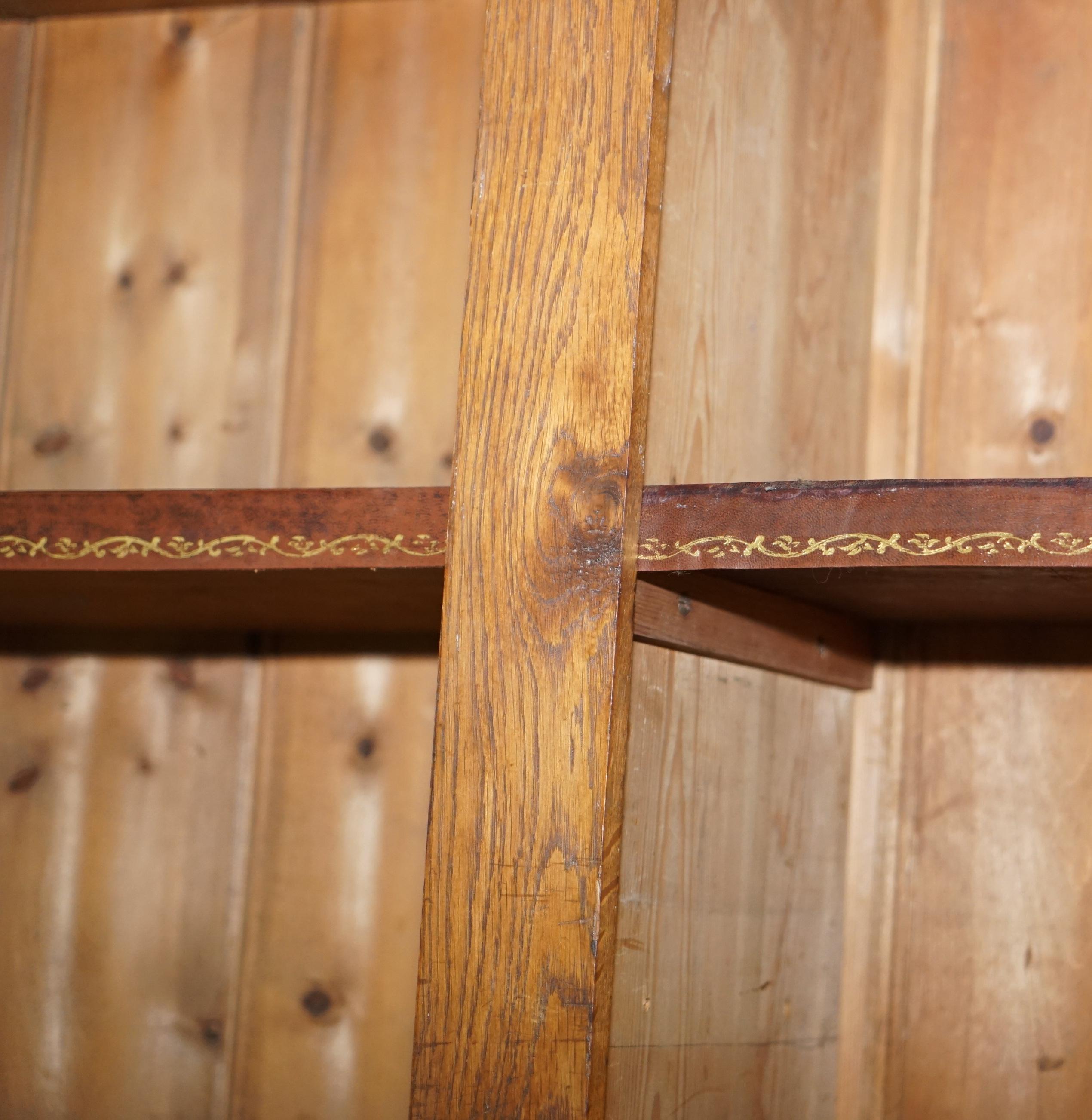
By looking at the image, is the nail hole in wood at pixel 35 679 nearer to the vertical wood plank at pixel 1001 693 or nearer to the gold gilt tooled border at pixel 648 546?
the gold gilt tooled border at pixel 648 546

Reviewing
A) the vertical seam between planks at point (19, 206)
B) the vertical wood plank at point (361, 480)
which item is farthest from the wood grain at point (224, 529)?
the vertical seam between planks at point (19, 206)

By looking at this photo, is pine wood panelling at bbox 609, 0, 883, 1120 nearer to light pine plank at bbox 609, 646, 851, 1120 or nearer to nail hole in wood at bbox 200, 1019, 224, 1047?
light pine plank at bbox 609, 646, 851, 1120

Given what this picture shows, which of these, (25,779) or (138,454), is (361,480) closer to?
(138,454)

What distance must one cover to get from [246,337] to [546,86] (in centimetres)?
61

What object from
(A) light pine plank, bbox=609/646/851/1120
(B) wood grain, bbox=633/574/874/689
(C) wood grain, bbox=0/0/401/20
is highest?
(C) wood grain, bbox=0/0/401/20

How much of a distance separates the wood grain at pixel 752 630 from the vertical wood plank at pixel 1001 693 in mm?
90

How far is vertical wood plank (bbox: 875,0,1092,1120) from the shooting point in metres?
1.12

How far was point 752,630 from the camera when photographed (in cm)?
100

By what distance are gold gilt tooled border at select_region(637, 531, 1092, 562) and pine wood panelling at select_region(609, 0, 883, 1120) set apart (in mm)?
83

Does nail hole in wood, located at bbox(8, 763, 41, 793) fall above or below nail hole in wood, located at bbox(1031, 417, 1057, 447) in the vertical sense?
below

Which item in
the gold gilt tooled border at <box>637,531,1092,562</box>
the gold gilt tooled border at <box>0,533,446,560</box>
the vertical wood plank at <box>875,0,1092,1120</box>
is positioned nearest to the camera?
the gold gilt tooled border at <box>637,531,1092,562</box>

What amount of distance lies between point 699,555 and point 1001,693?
1.53ft

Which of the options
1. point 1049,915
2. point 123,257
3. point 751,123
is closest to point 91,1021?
point 123,257

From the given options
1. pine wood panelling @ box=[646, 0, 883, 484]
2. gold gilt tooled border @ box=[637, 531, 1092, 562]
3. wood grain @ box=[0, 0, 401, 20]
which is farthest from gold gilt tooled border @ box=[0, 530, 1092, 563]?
wood grain @ box=[0, 0, 401, 20]
